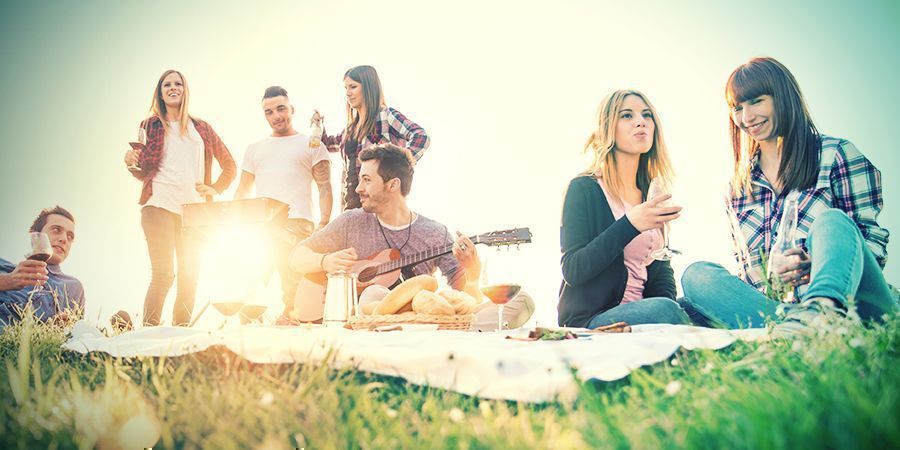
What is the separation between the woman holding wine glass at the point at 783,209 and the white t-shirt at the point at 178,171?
418cm

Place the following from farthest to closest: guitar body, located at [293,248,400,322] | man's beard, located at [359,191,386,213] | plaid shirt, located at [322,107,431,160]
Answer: plaid shirt, located at [322,107,431,160]
man's beard, located at [359,191,386,213]
guitar body, located at [293,248,400,322]

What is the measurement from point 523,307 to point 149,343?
7.20ft

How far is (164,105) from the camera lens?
5.82 meters

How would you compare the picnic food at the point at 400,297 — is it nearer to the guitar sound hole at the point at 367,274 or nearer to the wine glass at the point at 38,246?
the guitar sound hole at the point at 367,274

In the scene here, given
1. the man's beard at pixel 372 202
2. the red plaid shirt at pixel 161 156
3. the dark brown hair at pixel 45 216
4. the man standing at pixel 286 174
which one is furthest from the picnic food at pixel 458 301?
the dark brown hair at pixel 45 216

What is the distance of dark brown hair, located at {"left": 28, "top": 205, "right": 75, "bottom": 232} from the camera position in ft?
18.8

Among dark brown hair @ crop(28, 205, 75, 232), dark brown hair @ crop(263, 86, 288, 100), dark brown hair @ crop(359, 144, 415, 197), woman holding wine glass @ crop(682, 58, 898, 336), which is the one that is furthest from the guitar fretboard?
dark brown hair @ crop(28, 205, 75, 232)

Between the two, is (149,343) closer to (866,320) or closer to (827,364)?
(827,364)

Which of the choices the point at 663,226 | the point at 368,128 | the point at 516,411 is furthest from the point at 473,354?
the point at 368,128

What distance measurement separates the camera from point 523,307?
13.0 feet

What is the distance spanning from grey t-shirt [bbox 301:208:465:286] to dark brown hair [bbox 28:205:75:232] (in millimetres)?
2482

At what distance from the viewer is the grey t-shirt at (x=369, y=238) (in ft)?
16.4

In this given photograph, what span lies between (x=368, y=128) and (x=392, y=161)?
18.3 inches

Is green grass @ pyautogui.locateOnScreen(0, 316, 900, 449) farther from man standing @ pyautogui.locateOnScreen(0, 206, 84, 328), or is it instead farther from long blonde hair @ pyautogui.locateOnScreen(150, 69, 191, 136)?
long blonde hair @ pyautogui.locateOnScreen(150, 69, 191, 136)
